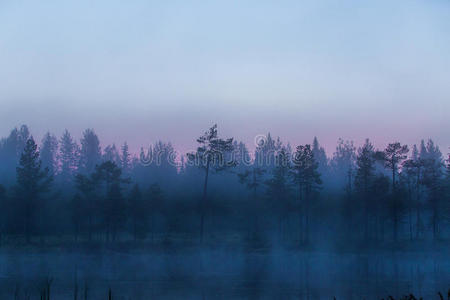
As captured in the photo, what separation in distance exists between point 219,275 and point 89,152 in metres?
93.1

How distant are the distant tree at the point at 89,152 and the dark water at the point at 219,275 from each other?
65200 millimetres

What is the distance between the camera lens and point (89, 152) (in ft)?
401

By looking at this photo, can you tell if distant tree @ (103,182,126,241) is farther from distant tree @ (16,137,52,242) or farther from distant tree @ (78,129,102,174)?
distant tree @ (78,129,102,174)

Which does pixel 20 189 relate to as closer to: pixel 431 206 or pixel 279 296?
pixel 279 296

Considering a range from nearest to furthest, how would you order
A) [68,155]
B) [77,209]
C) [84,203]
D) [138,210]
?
1. [77,209]
2. [84,203]
3. [138,210]
4. [68,155]

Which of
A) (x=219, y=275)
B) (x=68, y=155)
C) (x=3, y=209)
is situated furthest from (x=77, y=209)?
(x=68, y=155)

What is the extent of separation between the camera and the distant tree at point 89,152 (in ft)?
388

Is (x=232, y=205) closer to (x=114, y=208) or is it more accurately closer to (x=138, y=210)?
(x=138, y=210)

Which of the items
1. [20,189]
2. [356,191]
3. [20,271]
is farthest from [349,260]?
[20,189]

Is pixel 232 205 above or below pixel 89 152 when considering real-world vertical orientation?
below

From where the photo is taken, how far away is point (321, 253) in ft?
188

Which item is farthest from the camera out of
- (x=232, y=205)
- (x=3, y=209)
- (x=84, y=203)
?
(x=232, y=205)

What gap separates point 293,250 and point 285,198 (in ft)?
31.9

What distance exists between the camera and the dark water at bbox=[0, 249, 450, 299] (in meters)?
26.9
